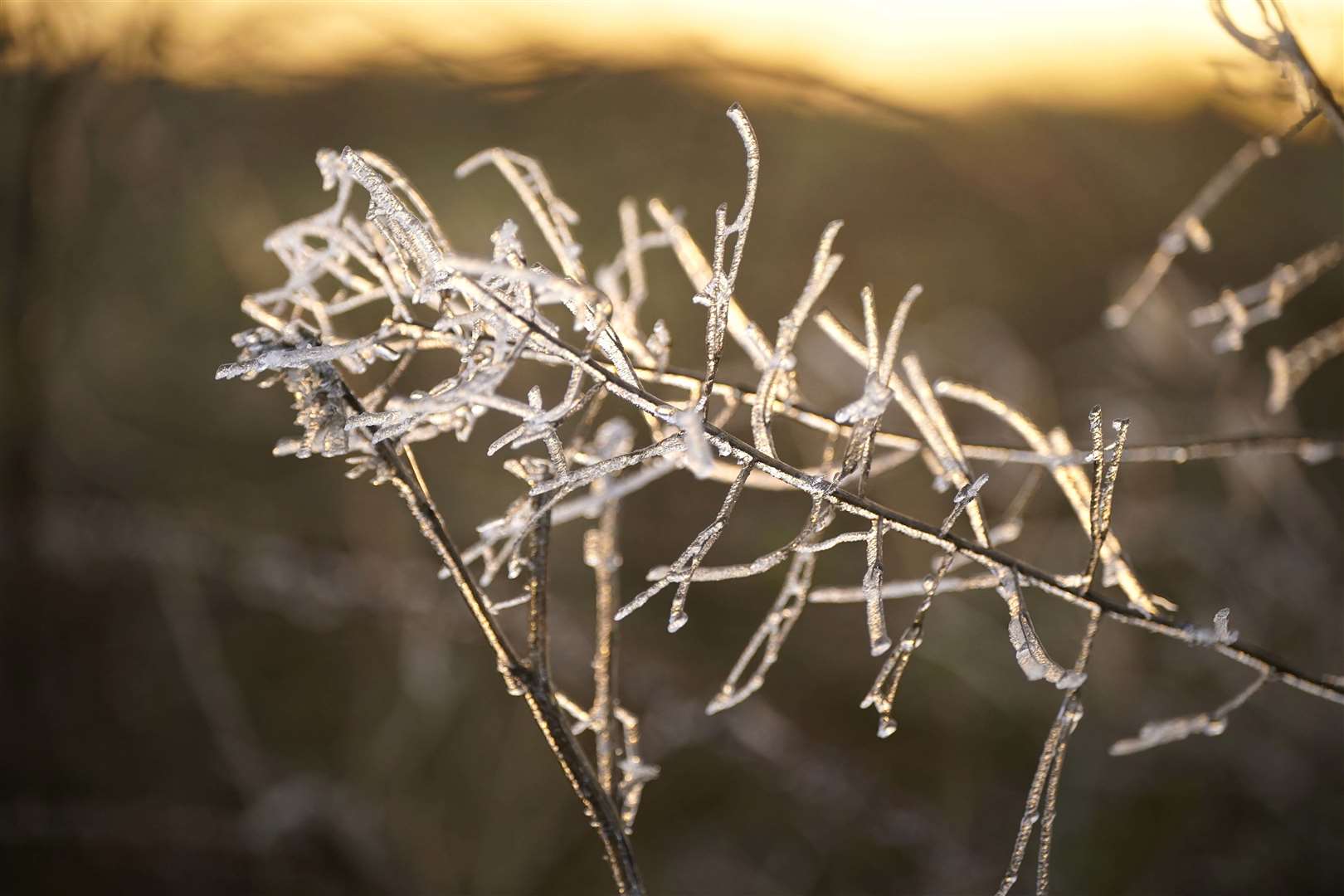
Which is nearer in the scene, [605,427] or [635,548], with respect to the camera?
[605,427]

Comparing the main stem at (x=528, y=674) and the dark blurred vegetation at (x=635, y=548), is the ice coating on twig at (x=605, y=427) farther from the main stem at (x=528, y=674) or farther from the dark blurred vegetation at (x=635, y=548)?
the dark blurred vegetation at (x=635, y=548)

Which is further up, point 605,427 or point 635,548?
point 605,427

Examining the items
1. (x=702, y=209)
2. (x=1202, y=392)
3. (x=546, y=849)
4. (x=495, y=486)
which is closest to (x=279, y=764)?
(x=546, y=849)

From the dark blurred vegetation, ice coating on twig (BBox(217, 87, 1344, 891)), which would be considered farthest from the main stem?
the dark blurred vegetation

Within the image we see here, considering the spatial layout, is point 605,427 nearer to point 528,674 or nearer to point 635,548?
point 528,674

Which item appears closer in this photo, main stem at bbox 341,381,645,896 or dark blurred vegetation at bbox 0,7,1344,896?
main stem at bbox 341,381,645,896

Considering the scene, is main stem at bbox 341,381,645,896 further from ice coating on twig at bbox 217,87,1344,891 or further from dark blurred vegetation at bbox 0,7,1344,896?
dark blurred vegetation at bbox 0,7,1344,896

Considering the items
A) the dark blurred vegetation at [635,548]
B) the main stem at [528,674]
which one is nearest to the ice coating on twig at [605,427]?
the main stem at [528,674]

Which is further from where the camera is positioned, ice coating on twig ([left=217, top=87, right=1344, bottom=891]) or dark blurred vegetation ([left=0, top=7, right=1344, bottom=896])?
dark blurred vegetation ([left=0, top=7, right=1344, bottom=896])

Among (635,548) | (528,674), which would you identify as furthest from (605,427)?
(635,548)

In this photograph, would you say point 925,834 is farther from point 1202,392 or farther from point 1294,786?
point 1202,392
